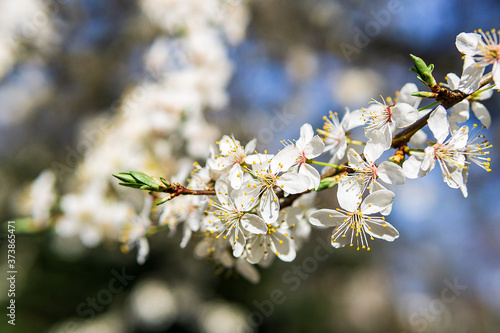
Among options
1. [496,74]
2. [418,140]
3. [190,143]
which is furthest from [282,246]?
[190,143]

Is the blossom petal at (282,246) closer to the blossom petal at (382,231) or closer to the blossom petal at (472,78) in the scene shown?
the blossom petal at (382,231)

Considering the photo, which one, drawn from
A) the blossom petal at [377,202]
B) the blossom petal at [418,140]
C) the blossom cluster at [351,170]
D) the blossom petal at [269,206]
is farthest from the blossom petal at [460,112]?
the blossom petal at [269,206]

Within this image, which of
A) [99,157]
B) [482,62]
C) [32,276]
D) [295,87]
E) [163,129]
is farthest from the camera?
[32,276]

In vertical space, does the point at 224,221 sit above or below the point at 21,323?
above

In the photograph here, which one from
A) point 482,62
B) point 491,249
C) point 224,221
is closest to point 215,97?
point 224,221

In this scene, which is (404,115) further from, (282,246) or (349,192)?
(282,246)

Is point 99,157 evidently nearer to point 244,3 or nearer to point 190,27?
point 190,27
